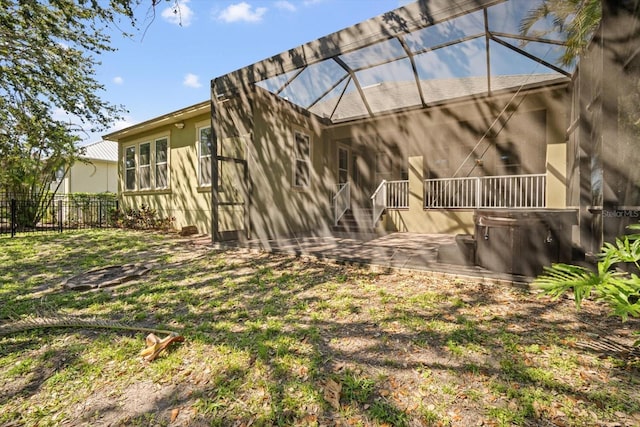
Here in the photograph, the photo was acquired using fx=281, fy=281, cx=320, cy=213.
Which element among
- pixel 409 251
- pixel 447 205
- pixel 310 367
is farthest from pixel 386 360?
pixel 447 205

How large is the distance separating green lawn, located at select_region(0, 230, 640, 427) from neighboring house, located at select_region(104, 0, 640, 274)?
1.61 meters

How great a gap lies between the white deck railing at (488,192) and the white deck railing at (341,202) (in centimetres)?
244

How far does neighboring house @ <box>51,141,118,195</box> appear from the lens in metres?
17.6

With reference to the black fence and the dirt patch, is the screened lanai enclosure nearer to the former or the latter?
the dirt patch

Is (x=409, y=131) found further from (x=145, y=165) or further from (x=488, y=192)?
(x=145, y=165)

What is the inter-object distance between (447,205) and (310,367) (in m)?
7.05

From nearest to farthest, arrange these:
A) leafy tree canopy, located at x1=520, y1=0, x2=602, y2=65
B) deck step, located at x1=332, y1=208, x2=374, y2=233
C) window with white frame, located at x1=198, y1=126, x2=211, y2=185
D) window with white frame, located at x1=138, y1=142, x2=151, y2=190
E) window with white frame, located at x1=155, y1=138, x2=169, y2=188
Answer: leafy tree canopy, located at x1=520, y1=0, x2=602, y2=65, deck step, located at x1=332, y1=208, x2=374, y2=233, window with white frame, located at x1=198, y1=126, x2=211, y2=185, window with white frame, located at x1=155, y1=138, x2=169, y2=188, window with white frame, located at x1=138, y1=142, x2=151, y2=190

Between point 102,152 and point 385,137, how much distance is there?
20.3 metres

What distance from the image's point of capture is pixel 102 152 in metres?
19.7

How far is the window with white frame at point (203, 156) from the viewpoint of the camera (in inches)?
340

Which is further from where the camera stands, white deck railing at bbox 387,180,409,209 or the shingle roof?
the shingle roof

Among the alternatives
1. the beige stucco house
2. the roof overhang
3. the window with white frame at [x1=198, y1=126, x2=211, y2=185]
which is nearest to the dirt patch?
the beige stucco house

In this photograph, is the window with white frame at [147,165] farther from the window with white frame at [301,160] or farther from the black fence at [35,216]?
Result: the window with white frame at [301,160]

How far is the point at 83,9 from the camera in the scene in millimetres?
6570
